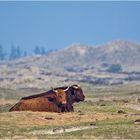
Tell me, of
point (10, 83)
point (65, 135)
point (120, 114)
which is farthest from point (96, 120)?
point (10, 83)

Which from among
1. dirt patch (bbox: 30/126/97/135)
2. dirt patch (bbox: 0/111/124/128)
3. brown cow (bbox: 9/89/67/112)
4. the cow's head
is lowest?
dirt patch (bbox: 30/126/97/135)

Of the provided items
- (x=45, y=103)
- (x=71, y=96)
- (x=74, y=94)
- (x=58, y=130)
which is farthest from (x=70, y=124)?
(x=74, y=94)

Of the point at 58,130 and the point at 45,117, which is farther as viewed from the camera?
the point at 45,117

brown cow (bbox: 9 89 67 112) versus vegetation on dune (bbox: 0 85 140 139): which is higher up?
brown cow (bbox: 9 89 67 112)

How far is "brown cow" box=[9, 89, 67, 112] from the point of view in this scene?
49281 mm

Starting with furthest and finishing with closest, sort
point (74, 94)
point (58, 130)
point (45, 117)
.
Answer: point (74, 94) → point (45, 117) → point (58, 130)

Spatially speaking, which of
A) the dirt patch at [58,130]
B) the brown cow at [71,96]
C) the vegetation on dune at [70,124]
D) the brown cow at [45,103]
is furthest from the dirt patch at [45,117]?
the brown cow at [71,96]

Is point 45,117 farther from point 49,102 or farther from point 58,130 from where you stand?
point 58,130

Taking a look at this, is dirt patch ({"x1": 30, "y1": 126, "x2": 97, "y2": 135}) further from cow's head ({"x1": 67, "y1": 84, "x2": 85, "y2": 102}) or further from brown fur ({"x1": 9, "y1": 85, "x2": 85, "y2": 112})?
cow's head ({"x1": 67, "y1": 84, "x2": 85, "y2": 102})

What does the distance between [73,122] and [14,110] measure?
28.0ft

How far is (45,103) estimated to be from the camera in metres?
49.4

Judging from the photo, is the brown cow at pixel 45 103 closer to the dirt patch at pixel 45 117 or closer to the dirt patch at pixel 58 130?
the dirt patch at pixel 45 117

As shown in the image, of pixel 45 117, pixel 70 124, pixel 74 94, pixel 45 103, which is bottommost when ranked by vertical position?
pixel 70 124

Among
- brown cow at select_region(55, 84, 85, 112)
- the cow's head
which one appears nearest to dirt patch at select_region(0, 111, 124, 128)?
brown cow at select_region(55, 84, 85, 112)
